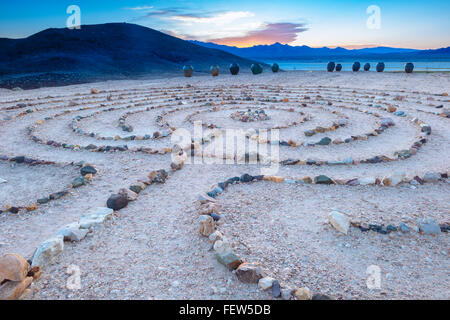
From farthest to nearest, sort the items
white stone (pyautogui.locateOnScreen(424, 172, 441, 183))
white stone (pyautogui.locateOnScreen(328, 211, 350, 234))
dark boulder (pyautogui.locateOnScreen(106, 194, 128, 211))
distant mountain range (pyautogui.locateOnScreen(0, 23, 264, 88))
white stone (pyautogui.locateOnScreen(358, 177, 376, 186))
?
distant mountain range (pyautogui.locateOnScreen(0, 23, 264, 88))
white stone (pyautogui.locateOnScreen(424, 172, 441, 183))
white stone (pyautogui.locateOnScreen(358, 177, 376, 186))
dark boulder (pyautogui.locateOnScreen(106, 194, 128, 211))
white stone (pyautogui.locateOnScreen(328, 211, 350, 234))

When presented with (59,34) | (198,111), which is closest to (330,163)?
(198,111)

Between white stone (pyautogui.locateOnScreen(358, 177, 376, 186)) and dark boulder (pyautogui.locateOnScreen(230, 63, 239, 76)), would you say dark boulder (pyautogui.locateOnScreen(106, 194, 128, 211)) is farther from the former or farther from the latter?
dark boulder (pyautogui.locateOnScreen(230, 63, 239, 76))

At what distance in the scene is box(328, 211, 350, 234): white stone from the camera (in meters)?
4.93

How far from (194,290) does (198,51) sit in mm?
86308

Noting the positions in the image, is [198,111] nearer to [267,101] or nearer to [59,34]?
[267,101]

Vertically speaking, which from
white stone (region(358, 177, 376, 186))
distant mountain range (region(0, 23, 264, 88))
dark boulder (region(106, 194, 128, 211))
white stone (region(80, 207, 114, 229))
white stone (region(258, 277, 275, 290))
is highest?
distant mountain range (region(0, 23, 264, 88))

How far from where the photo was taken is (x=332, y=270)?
416 centimetres

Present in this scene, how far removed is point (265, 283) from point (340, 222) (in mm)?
1824

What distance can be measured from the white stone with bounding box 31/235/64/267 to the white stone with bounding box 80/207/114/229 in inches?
23.8

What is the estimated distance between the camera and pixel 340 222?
4.96 m

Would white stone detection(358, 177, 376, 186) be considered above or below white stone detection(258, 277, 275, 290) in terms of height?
above

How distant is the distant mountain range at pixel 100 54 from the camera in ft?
143

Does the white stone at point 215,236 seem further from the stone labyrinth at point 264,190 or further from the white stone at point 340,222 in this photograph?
the white stone at point 340,222

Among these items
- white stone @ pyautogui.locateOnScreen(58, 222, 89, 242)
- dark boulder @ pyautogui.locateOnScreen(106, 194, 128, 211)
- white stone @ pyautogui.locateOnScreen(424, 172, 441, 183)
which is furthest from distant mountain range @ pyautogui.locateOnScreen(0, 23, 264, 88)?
white stone @ pyautogui.locateOnScreen(424, 172, 441, 183)
